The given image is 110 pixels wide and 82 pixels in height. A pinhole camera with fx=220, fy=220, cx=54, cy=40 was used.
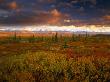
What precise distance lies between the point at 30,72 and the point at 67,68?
3163 millimetres

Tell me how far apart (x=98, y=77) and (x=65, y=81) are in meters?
3.01

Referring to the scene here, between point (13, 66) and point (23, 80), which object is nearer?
point (23, 80)

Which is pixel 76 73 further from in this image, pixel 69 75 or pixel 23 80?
pixel 23 80

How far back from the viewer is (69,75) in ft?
58.4

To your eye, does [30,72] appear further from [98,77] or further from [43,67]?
[98,77]

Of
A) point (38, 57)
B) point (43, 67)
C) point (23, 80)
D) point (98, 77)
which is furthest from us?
point (38, 57)

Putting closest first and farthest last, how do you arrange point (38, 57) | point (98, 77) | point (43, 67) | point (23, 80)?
1. point (23, 80)
2. point (98, 77)
3. point (43, 67)
4. point (38, 57)

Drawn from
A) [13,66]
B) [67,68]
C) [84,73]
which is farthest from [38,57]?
[84,73]

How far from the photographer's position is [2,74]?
59.5ft

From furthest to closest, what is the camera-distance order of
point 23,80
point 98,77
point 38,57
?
point 38,57, point 98,77, point 23,80

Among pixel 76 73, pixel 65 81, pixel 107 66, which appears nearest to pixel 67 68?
pixel 76 73

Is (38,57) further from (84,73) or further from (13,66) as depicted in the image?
(84,73)

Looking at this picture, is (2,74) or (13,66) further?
(13,66)

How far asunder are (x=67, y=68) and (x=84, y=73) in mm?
1608
